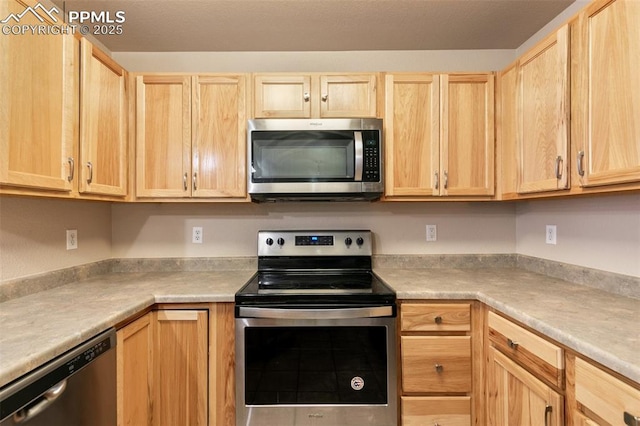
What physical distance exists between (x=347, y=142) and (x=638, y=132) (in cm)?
121

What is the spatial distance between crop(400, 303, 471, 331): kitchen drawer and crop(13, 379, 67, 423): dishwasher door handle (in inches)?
53.5

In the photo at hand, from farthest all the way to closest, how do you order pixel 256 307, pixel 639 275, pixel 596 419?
1. pixel 256 307
2. pixel 639 275
3. pixel 596 419

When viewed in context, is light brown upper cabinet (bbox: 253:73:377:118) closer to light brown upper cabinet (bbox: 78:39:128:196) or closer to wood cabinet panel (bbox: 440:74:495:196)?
wood cabinet panel (bbox: 440:74:495:196)

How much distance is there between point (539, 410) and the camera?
1.14m

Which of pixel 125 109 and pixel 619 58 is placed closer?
pixel 619 58

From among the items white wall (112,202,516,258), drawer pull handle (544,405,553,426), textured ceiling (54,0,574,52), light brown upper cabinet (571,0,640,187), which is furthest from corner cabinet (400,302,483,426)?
textured ceiling (54,0,574,52)

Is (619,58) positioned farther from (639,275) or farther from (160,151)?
(160,151)

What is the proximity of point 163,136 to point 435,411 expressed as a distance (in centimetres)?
213

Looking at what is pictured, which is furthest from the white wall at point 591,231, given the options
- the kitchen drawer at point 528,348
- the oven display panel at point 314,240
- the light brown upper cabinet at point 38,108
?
the light brown upper cabinet at point 38,108

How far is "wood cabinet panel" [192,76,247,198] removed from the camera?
190cm

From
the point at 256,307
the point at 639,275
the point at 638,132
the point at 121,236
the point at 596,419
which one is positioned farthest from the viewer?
the point at 121,236

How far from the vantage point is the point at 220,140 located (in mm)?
1906

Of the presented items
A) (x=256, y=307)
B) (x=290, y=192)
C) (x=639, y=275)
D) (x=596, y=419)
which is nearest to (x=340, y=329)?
(x=256, y=307)

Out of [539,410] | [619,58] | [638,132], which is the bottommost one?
[539,410]
